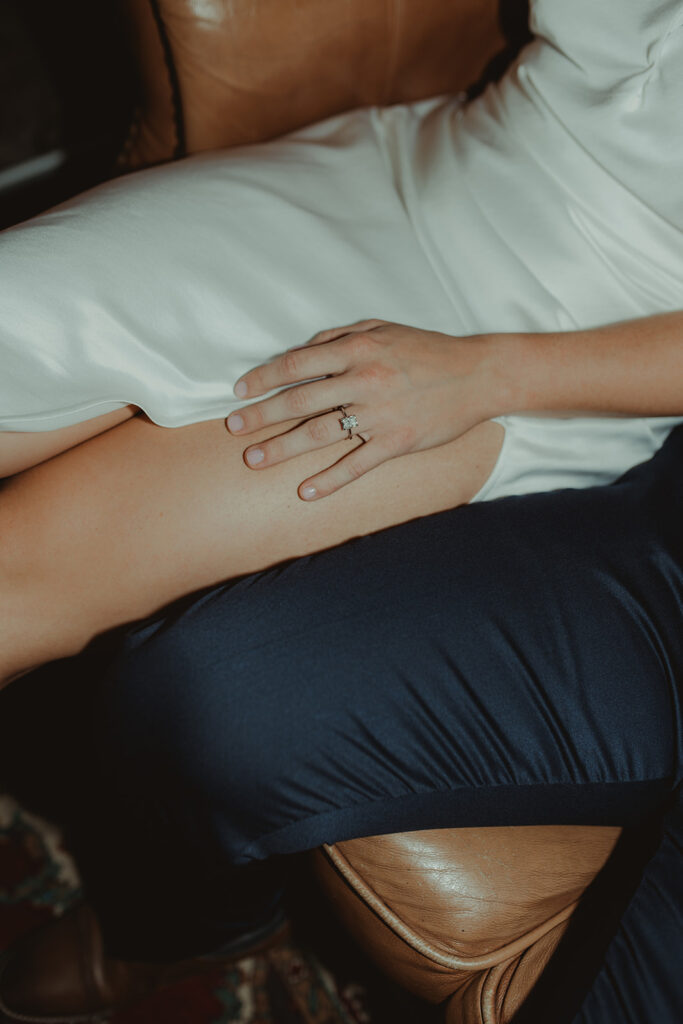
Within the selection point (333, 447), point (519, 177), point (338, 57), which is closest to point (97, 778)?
point (333, 447)

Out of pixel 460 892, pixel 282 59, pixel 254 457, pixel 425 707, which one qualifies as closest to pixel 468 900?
pixel 460 892

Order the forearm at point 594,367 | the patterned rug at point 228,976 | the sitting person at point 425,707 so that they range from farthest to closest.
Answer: the patterned rug at point 228,976, the forearm at point 594,367, the sitting person at point 425,707

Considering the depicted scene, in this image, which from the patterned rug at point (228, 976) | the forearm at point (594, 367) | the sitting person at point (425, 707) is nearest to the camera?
the sitting person at point (425, 707)

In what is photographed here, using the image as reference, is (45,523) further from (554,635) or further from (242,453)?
(554,635)

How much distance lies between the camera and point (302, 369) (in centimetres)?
63

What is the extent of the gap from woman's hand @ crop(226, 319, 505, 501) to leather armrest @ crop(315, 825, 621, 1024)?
12.8 inches

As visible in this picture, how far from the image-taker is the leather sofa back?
0.77 metres

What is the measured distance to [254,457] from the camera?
0.64 meters

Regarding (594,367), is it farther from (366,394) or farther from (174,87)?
(174,87)

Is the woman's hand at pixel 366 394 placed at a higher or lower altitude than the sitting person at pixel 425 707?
higher

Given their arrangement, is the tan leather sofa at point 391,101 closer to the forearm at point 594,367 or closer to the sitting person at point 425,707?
the sitting person at point 425,707

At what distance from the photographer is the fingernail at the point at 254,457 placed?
2.11 feet

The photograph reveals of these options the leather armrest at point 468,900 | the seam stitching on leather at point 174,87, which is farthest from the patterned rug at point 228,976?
the seam stitching on leather at point 174,87

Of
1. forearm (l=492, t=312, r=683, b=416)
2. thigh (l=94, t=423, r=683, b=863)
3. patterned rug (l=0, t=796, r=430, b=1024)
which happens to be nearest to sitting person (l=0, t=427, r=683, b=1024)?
thigh (l=94, t=423, r=683, b=863)
